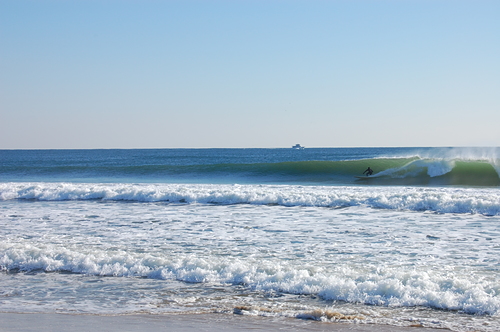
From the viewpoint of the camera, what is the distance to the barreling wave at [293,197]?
38.5 ft

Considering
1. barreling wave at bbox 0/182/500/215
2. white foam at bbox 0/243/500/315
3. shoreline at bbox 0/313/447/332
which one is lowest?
shoreline at bbox 0/313/447/332

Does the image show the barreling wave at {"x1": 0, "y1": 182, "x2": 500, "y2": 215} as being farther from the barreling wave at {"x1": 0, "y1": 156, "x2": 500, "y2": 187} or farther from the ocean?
the barreling wave at {"x1": 0, "y1": 156, "x2": 500, "y2": 187}

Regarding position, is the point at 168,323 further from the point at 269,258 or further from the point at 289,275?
the point at 269,258

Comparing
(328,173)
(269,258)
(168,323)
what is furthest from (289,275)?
(328,173)

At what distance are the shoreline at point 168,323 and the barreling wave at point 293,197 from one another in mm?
8448

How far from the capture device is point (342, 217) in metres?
10.4

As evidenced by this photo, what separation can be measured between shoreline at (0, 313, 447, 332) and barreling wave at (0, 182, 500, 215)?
8448 mm

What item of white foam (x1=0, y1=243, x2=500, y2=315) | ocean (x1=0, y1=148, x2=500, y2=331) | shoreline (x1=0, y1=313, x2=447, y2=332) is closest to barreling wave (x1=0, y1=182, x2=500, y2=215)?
ocean (x1=0, y1=148, x2=500, y2=331)

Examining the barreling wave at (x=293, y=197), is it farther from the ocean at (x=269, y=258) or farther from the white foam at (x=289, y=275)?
the white foam at (x=289, y=275)

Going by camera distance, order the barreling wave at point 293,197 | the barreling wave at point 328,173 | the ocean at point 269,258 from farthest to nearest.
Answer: the barreling wave at point 328,173, the barreling wave at point 293,197, the ocean at point 269,258

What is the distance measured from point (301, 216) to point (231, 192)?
13.7 ft

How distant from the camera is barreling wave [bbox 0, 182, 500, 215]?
1173 centimetres

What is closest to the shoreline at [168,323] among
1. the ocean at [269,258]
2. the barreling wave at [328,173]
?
the ocean at [269,258]

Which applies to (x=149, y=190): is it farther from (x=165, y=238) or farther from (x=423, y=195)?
(x=423, y=195)
